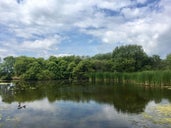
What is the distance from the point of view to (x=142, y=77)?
35.3 m

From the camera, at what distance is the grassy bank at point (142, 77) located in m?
30.4

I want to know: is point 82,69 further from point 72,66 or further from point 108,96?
point 108,96

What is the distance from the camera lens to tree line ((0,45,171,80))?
58000mm

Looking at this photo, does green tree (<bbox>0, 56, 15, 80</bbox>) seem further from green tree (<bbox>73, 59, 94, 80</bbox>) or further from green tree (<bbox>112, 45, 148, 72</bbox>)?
green tree (<bbox>112, 45, 148, 72</bbox>)

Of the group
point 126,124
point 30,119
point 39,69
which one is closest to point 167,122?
point 126,124

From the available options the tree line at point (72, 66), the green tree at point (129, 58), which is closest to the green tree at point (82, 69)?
A: the tree line at point (72, 66)

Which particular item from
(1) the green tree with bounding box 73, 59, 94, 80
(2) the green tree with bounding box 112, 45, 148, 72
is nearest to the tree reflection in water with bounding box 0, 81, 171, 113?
(2) the green tree with bounding box 112, 45, 148, 72

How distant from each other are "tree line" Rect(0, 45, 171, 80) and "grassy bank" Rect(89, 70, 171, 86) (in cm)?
808

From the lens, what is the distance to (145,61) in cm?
6288

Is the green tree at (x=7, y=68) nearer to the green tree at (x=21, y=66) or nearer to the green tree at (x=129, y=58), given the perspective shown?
the green tree at (x=21, y=66)

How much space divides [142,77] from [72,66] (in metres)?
28.6

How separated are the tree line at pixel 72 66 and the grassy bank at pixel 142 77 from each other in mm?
8080

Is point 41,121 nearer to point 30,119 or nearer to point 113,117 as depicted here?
point 30,119

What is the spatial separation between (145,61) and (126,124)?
5350 cm
